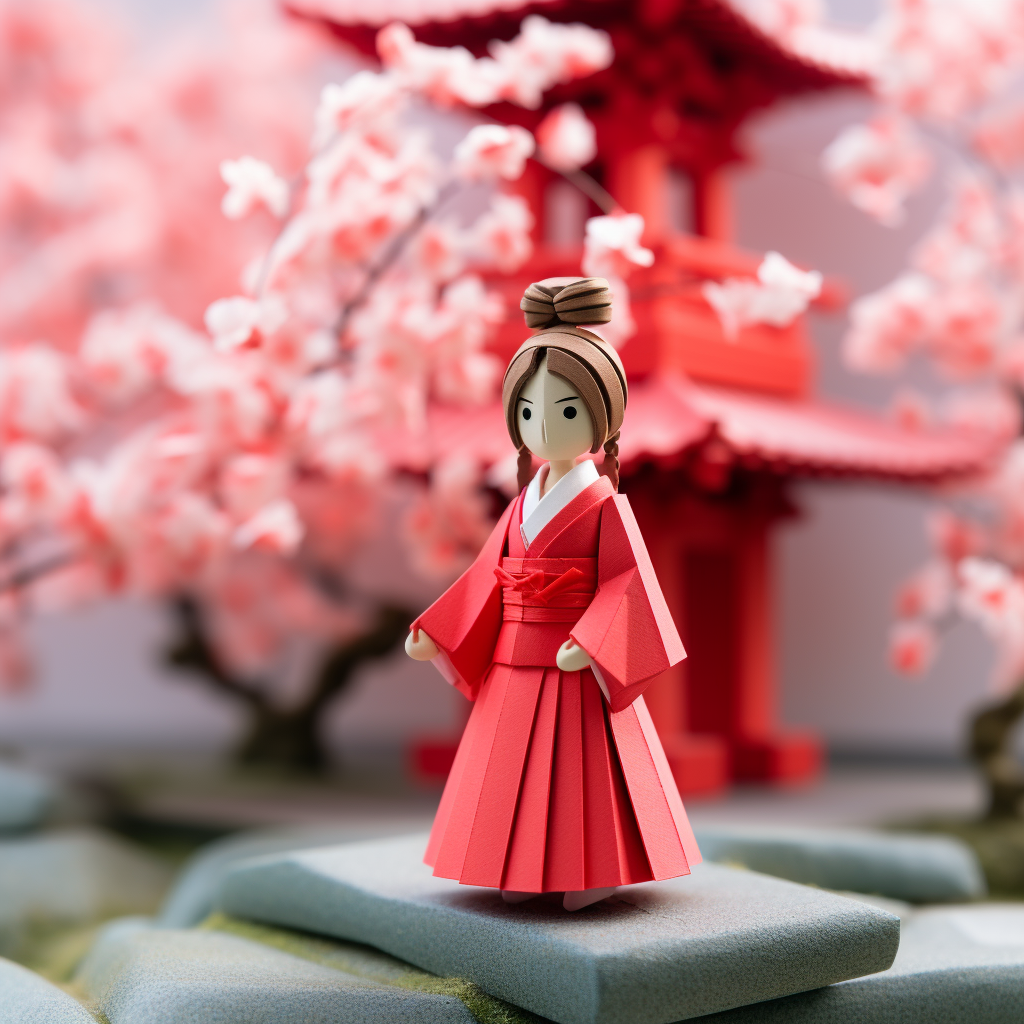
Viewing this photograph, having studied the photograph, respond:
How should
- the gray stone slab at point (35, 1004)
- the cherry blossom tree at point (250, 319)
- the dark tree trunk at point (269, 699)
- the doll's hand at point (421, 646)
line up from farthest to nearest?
the dark tree trunk at point (269, 699) < the cherry blossom tree at point (250, 319) < the doll's hand at point (421, 646) < the gray stone slab at point (35, 1004)

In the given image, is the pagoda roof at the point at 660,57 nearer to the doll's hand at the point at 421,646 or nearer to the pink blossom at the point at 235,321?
the pink blossom at the point at 235,321

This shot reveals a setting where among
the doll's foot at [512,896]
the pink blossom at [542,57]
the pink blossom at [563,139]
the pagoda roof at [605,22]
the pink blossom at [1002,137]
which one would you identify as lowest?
the doll's foot at [512,896]

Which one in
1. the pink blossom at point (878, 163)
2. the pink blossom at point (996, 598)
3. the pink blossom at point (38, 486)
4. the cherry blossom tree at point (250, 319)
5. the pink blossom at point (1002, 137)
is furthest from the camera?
the pink blossom at point (1002, 137)

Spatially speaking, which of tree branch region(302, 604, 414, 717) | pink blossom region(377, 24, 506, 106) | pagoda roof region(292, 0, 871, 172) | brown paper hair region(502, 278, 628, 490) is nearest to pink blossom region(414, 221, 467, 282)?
pink blossom region(377, 24, 506, 106)

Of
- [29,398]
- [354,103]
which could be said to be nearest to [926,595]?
[354,103]

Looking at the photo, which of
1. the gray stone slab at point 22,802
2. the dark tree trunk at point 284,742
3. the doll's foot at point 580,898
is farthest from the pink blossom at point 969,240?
the gray stone slab at point 22,802

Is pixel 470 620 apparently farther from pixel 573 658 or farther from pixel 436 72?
pixel 436 72

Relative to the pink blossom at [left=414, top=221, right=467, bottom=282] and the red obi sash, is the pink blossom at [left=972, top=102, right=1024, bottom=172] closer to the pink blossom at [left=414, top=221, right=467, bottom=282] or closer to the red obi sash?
the pink blossom at [left=414, top=221, right=467, bottom=282]

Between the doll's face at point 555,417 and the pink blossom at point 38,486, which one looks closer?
the doll's face at point 555,417
